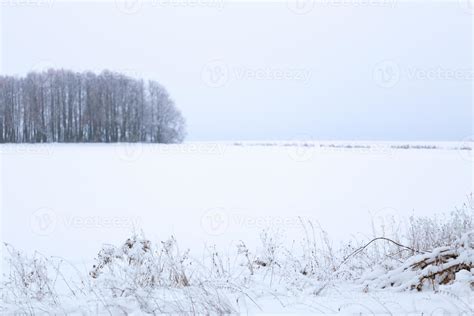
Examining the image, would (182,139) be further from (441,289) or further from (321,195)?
(441,289)

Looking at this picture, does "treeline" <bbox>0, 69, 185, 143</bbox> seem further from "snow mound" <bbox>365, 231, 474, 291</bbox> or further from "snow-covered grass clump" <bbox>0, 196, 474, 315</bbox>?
"snow mound" <bbox>365, 231, 474, 291</bbox>

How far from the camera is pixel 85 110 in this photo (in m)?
62.1

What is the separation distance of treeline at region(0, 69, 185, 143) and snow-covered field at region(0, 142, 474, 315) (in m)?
43.1

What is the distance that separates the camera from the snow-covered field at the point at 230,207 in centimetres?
374

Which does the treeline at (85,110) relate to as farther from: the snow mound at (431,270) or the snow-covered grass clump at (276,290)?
the snow mound at (431,270)

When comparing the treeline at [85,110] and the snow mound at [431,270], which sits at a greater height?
the treeline at [85,110]

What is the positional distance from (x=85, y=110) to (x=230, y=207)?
56.3 metres

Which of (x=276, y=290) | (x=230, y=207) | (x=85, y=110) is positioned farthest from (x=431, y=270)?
(x=85, y=110)

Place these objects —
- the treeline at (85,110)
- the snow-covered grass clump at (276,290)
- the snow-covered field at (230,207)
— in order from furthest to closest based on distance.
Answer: the treeline at (85,110), the snow-covered field at (230,207), the snow-covered grass clump at (276,290)

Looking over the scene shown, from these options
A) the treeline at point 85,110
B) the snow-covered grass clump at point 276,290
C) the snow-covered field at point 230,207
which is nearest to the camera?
the snow-covered grass clump at point 276,290

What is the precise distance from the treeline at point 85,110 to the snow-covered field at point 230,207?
4311 cm

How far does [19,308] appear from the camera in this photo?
11.4 ft

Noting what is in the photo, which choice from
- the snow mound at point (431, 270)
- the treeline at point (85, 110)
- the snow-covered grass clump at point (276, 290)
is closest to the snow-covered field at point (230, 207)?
the snow-covered grass clump at point (276, 290)

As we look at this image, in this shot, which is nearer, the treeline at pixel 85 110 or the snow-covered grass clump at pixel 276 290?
the snow-covered grass clump at pixel 276 290
